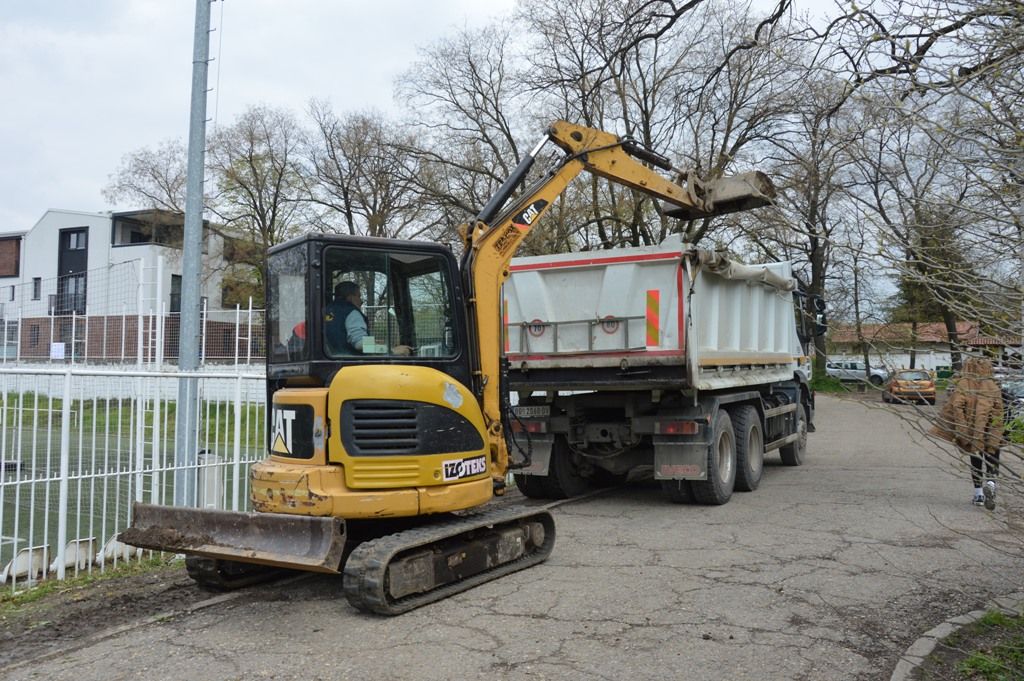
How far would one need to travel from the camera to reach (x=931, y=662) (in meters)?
4.66

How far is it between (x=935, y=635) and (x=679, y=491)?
194 inches

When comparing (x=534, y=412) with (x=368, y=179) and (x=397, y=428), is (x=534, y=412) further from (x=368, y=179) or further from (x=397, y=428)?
(x=368, y=179)

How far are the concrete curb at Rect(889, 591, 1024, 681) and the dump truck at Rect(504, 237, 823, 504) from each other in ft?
12.8

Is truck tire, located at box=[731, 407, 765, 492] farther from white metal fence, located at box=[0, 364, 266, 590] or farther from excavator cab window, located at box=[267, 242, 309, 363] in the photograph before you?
excavator cab window, located at box=[267, 242, 309, 363]

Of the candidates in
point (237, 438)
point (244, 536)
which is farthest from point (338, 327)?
point (237, 438)

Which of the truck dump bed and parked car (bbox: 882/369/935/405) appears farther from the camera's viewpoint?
Result: the truck dump bed

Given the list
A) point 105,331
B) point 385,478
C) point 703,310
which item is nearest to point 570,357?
point 703,310

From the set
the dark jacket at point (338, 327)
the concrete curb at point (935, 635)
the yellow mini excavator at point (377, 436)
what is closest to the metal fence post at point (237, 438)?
the yellow mini excavator at point (377, 436)

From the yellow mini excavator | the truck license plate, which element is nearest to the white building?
the truck license plate

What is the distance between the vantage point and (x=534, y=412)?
1012cm

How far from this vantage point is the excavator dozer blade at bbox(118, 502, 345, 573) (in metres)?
5.60

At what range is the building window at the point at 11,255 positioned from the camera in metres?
47.0

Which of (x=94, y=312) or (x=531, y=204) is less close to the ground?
(x=531, y=204)

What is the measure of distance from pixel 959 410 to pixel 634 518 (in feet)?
16.4
